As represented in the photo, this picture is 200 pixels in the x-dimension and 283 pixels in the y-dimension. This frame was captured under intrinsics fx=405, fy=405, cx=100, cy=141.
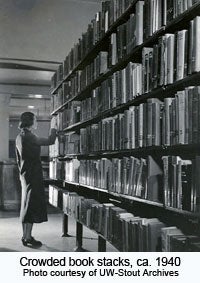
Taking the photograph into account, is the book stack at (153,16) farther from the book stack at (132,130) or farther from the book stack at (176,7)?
the book stack at (132,130)

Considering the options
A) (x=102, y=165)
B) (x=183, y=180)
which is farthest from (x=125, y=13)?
(x=183, y=180)

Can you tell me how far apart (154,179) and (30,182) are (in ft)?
6.86

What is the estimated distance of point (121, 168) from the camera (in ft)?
8.98

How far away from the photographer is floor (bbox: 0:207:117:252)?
4039 millimetres

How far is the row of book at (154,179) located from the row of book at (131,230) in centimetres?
14

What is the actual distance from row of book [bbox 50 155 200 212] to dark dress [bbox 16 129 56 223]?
2.36 feet

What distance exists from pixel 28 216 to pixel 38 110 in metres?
8.32

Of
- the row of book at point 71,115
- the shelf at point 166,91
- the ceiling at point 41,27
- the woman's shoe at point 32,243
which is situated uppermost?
the ceiling at point 41,27

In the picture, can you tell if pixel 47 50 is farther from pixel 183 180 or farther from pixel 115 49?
pixel 183 180

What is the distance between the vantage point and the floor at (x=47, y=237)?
4.04 meters

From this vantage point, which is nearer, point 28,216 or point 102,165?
point 102,165

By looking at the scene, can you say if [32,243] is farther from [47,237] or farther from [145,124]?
[145,124]

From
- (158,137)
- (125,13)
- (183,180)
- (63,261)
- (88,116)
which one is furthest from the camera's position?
(88,116)

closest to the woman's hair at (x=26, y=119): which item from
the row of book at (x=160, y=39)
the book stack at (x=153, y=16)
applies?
the row of book at (x=160, y=39)
